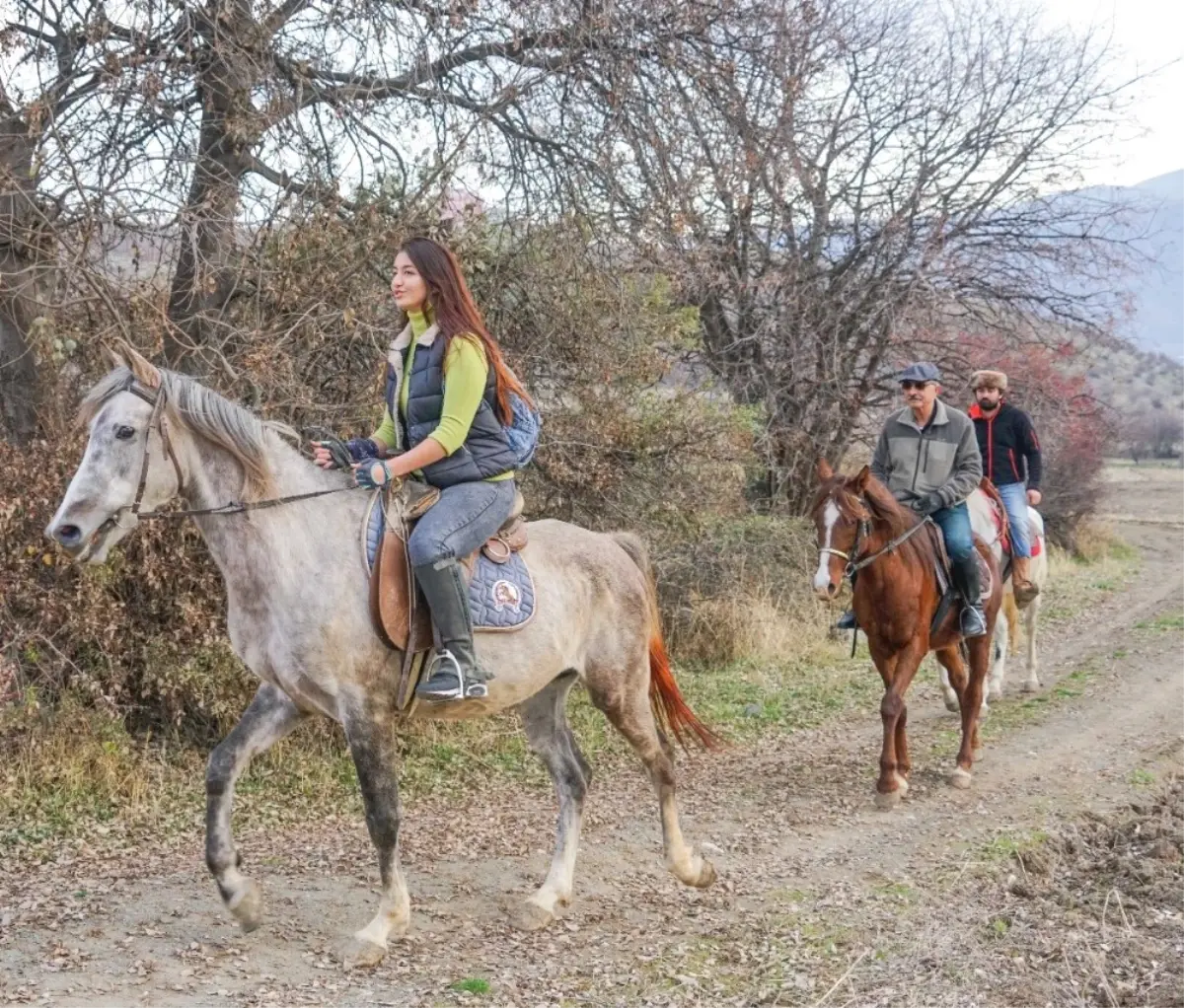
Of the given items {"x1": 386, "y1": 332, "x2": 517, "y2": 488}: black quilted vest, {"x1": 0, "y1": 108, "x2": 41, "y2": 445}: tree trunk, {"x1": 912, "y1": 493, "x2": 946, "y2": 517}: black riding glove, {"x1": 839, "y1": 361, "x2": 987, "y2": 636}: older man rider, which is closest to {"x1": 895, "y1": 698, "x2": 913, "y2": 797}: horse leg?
{"x1": 839, "y1": 361, "x2": 987, "y2": 636}: older man rider

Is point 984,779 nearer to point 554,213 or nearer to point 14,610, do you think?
point 554,213

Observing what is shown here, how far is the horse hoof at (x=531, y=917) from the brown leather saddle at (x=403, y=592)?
1.16 meters

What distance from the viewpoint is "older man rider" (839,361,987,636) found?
27.0ft

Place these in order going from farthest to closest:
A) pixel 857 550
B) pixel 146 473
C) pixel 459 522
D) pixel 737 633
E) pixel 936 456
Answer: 1. pixel 737 633
2. pixel 936 456
3. pixel 857 550
4. pixel 459 522
5. pixel 146 473

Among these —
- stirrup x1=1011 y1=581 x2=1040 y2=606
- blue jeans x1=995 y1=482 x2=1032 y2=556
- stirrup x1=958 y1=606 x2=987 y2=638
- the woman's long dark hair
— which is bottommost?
stirrup x1=1011 y1=581 x2=1040 y2=606

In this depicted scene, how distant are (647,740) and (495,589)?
1273 millimetres

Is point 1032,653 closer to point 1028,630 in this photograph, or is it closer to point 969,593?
point 1028,630

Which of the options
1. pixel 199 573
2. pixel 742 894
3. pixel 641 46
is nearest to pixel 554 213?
pixel 641 46

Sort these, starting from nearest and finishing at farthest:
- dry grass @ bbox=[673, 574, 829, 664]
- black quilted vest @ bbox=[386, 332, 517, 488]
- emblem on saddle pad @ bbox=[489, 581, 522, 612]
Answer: black quilted vest @ bbox=[386, 332, 517, 488], emblem on saddle pad @ bbox=[489, 581, 522, 612], dry grass @ bbox=[673, 574, 829, 664]

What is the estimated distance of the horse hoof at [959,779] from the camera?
7.93m

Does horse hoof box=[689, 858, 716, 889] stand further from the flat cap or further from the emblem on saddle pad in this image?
the flat cap

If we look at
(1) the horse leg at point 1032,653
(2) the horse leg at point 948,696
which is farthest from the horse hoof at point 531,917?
(1) the horse leg at point 1032,653

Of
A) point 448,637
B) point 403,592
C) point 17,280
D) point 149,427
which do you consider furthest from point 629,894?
point 17,280

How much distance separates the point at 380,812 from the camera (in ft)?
16.5
